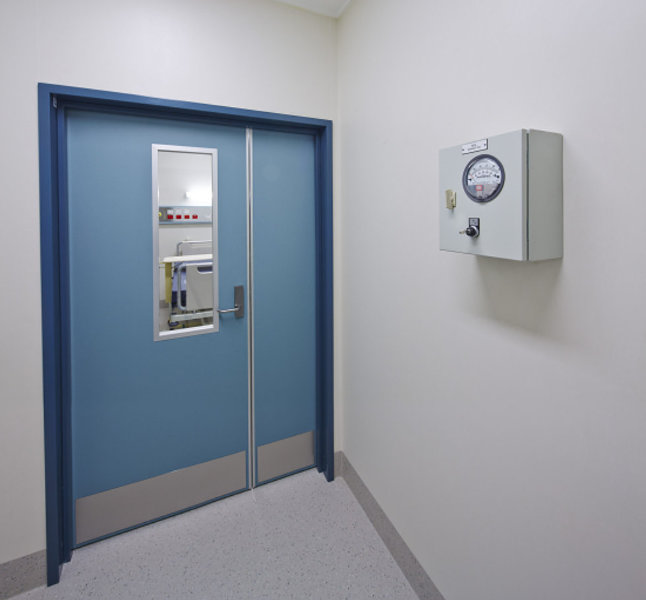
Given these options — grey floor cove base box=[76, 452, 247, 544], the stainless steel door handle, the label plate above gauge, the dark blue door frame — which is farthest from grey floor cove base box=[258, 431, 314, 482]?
the label plate above gauge

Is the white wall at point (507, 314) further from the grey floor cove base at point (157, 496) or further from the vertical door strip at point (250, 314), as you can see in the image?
the grey floor cove base at point (157, 496)

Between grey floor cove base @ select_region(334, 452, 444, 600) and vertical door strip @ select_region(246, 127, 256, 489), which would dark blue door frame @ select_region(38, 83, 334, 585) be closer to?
vertical door strip @ select_region(246, 127, 256, 489)

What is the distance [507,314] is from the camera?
123cm

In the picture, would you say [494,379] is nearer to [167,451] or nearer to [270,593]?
[270,593]

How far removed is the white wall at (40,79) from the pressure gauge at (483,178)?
4.52 ft

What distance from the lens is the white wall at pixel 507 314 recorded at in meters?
0.91

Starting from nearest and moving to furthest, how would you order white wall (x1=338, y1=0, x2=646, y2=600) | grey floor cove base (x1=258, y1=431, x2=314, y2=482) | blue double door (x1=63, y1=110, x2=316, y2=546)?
white wall (x1=338, y1=0, x2=646, y2=600) < blue double door (x1=63, y1=110, x2=316, y2=546) < grey floor cove base (x1=258, y1=431, x2=314, y2=482)

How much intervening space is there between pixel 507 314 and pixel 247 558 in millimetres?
1645

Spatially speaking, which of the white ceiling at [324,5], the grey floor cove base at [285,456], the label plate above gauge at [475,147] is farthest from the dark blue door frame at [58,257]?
the label plate above gauge at [475,147]

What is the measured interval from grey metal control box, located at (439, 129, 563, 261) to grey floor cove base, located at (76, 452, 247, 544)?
187cm

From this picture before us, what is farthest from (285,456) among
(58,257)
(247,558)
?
(58,257)

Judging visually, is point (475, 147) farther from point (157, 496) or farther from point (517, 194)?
point (157, 496)

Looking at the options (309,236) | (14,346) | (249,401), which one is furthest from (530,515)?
(14,346)

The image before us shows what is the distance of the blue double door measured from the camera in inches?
74.0
